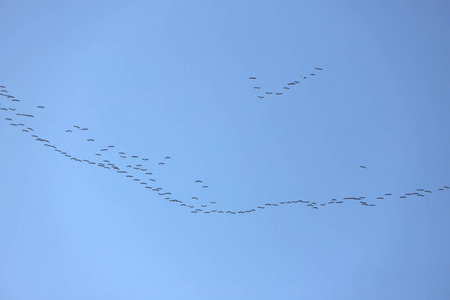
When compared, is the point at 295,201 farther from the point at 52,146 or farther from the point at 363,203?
the point at 52,146

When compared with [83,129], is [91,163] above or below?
below

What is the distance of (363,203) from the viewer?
56.7 feet

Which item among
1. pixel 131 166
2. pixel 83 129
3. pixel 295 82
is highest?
pixel 295 82

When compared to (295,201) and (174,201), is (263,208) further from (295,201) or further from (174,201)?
(174,201)

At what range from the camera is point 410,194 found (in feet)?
56.7

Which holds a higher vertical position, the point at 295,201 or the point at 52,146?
the point at 52,146

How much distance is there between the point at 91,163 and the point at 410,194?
36.7 feet

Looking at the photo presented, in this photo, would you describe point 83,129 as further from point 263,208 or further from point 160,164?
point 263,208

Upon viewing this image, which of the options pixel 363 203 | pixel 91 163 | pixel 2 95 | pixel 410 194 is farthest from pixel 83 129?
pixel 410 194

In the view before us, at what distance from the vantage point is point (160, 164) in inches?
680

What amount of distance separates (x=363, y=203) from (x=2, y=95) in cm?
1298

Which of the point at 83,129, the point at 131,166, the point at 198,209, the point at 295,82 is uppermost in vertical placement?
the point at 295,82

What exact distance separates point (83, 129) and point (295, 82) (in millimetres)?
7590

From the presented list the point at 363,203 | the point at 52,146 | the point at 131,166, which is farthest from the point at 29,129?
the point at 363,203
